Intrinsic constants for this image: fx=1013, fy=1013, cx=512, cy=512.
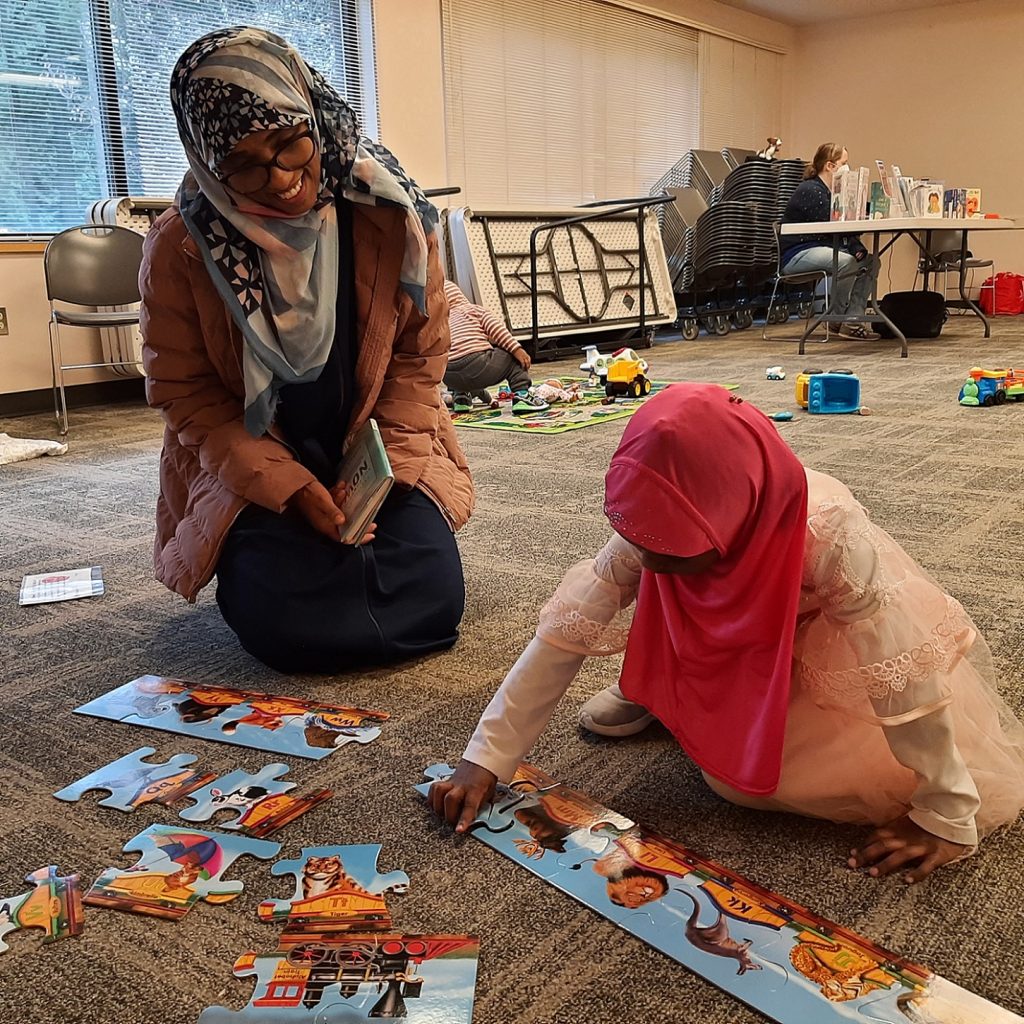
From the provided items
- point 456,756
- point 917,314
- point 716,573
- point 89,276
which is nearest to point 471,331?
point 89,276

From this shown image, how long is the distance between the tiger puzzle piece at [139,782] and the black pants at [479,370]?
8.81 feet

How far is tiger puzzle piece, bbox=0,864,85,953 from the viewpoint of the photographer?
96 cm

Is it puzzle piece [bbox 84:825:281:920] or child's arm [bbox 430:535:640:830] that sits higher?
child's arm [bbox 430:535:640:830]

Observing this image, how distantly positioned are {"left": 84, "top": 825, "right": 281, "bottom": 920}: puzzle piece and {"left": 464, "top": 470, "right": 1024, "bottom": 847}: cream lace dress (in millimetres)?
279

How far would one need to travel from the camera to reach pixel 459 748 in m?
1.30

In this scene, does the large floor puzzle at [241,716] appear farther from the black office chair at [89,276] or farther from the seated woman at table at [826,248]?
the seated woman at table at [826,248]

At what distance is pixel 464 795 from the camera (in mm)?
1112

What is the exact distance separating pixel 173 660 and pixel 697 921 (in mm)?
1040

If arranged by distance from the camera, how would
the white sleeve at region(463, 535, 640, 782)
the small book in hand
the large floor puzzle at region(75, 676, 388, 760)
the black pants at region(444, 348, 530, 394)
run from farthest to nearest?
the black pants at region(444, 348, 530, 394)
the small book in hand
the large floor puzzle at region(75, 676, 388, 760)
the white sleeve at region(463, 535, 640, 782)

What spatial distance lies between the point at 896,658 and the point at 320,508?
893 millimetres

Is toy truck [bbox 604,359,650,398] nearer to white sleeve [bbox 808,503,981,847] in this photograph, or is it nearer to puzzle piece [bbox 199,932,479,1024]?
white sleeve [bbox 808,503,981,847]

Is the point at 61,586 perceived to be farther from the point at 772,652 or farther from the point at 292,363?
the point at 772,652

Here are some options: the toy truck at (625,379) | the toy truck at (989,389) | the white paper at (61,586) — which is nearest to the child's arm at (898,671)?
the white paper at (61,586)

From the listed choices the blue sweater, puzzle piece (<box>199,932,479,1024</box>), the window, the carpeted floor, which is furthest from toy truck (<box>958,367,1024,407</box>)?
the window
